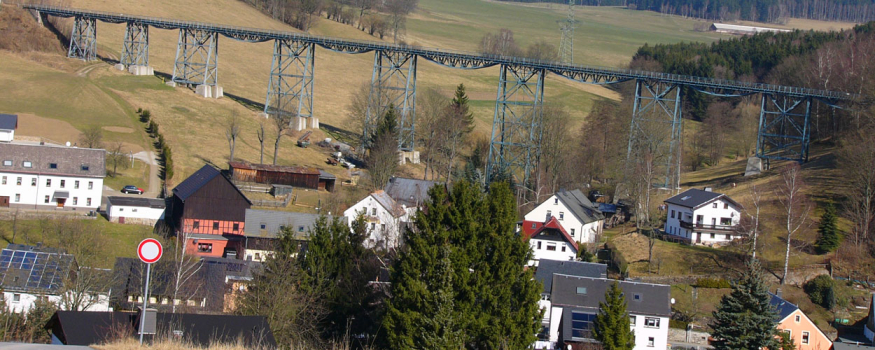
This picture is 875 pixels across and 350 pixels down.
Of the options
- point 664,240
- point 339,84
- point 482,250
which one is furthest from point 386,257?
point 339,84

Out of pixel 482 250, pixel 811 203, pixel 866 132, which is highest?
pixel 866 132

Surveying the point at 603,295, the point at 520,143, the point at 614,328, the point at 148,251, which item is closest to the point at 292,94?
the point at 520,143

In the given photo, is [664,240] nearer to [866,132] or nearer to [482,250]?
[866,132]

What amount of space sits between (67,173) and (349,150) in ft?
83.7

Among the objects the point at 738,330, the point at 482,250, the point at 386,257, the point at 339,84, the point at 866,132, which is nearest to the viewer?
the point at 482,250

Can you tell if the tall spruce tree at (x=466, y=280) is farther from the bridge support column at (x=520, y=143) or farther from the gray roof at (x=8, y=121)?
the gray roof at (x=8, y=121)

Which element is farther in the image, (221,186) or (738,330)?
(221,186)

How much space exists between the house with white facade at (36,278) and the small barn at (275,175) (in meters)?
24.9

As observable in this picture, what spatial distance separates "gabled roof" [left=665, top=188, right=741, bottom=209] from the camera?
4762 cm

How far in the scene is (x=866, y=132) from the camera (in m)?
54.8

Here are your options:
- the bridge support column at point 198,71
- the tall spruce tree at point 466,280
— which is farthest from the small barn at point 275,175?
the tall spruce tree at point 466,280

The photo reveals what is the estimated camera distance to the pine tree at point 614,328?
28.1m

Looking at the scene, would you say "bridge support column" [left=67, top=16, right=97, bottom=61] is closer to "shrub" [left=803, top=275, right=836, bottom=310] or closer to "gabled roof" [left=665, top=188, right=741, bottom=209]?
"gabled roof" [left=665, top=188, right=741, bottom=209]

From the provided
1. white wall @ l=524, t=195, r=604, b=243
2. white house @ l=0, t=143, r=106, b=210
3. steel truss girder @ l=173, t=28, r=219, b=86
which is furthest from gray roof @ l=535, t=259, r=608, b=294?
steel truss girder @ l=173, t=28, r=219, b=86
